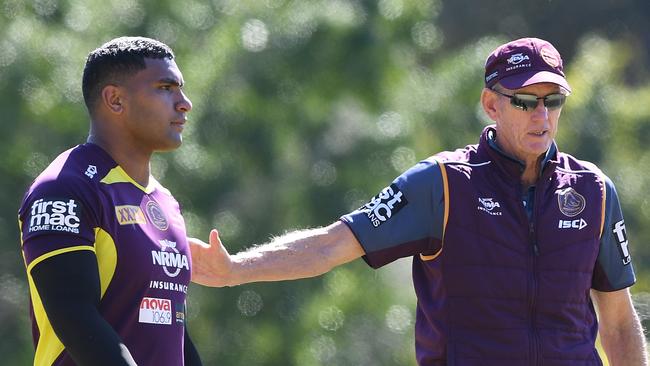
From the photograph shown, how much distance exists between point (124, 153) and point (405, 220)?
1.06m

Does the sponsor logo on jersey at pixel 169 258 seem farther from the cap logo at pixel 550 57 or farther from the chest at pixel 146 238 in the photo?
the cap logo at pixel 550 57

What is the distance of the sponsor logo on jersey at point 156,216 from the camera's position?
12.4ft

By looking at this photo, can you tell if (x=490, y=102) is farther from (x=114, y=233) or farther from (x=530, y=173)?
(x=114, y=233)

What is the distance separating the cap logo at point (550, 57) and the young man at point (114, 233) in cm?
135

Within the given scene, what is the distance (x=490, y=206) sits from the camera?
14.2 ft

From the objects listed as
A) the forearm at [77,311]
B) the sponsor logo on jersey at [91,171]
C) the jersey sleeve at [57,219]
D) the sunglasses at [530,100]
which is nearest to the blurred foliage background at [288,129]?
the sunglasses at [530,100]

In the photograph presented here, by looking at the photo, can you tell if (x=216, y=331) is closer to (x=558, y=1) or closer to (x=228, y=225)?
(x=228, y=225)

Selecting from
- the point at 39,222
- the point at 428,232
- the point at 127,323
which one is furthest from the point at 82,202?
the point at 428,232

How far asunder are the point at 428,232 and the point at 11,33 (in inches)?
237

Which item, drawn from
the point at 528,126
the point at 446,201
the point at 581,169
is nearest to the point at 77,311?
the point at 446,201

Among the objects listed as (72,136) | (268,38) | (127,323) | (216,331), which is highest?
(268,38)

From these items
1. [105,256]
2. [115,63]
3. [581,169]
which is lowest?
[105,256]

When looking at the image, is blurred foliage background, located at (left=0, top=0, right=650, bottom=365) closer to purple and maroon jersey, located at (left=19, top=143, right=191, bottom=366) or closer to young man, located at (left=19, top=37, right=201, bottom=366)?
young man, located at (left=19, top=37, right=201, bottom=366)

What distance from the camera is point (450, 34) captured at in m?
16.0
